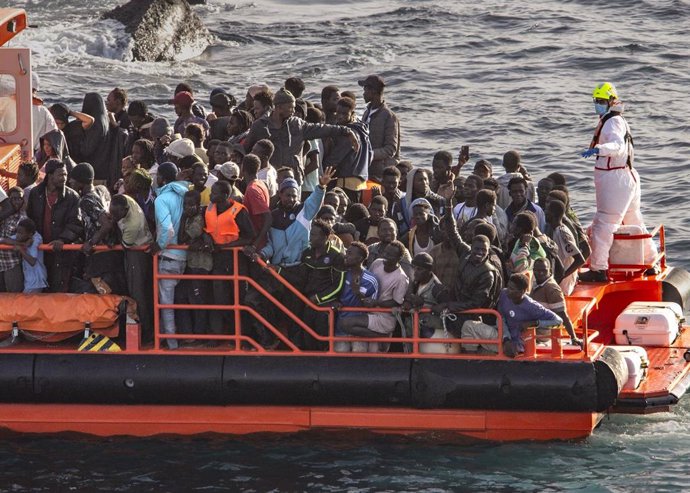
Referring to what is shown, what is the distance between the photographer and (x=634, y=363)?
12.5 meters

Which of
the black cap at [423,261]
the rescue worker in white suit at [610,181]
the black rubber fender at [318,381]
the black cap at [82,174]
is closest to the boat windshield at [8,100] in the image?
the black cap at [82,174]

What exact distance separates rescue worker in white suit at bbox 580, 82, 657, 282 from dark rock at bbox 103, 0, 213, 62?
19456 mm

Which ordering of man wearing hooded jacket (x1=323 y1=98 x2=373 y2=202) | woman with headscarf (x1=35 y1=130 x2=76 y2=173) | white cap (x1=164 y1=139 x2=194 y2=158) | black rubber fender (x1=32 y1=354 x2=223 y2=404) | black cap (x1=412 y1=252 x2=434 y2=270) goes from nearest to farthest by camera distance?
black cap (x1=412 y1=252 x2=434 y2=270) → black rubber fender (x1=32 y1=354 x2=223 y2=404) → white cap (x1=164 y1=139 x2=194 y2=158) → woman with headscarf (x1=35 y1=130 x2=76 y2=173) → man wearing hooded jacket (x1=323 y1=98 x2=373 y2=202)

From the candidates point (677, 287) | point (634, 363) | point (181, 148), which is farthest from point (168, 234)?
point (677, 287)

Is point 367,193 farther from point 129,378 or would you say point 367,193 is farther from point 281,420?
point 129,378

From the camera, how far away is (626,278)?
14312mm

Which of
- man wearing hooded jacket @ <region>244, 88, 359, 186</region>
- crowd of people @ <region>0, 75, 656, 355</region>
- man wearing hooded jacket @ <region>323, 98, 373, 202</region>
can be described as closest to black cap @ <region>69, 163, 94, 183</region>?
crowd of people @ <region>0, 75, 656, 355</region>

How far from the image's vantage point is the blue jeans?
12.1 metres

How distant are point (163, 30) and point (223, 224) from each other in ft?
70.2

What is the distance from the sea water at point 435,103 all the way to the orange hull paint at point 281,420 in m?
0.10

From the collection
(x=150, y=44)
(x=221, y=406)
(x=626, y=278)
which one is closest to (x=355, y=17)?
(x=150, y=44)

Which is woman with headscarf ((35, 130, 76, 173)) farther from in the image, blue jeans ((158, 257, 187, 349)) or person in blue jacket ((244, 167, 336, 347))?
person in blue jacket ((244, 167, 336, 347))

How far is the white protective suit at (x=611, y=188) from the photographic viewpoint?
13609 mm

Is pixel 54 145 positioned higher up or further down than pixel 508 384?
higher up
